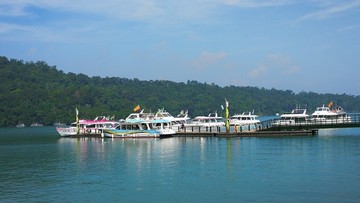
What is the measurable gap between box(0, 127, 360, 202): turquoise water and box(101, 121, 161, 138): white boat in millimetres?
19453

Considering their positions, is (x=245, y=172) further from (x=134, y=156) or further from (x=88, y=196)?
(x=134, y=156)

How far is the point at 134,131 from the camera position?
82.4 metres

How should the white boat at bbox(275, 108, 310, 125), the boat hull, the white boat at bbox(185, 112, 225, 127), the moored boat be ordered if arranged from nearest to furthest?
the white boat at bbox(275, 108, 310, 125), the moored boat, the boat hull, the white boat at bbox(185, 112, 225, 127)

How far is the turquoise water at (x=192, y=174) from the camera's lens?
104ft

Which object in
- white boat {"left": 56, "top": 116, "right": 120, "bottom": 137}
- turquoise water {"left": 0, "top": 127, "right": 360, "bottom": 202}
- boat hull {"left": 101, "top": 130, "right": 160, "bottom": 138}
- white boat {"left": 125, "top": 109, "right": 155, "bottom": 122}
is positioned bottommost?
turquoise water {"left": 0, "top": 127, "right": 360, "bottom": 202}

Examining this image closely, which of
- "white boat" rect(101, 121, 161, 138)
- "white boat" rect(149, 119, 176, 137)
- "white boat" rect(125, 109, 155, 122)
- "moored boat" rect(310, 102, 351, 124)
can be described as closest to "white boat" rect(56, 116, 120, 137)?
"white boat" rect(101, 121, 161, 138)

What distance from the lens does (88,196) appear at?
3253 centimetres

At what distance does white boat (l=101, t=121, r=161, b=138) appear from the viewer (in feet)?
267

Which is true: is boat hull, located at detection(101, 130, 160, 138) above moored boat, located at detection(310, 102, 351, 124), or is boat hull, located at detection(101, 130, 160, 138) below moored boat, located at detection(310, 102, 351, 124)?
below

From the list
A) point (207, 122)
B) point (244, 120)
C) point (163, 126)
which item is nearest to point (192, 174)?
point (163, 126)

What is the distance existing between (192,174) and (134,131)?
43862 mm

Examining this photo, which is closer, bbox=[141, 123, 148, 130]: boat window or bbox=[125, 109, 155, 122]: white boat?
bbox=[125, 109, 155, 122]: white boat

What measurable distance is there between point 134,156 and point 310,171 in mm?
21723

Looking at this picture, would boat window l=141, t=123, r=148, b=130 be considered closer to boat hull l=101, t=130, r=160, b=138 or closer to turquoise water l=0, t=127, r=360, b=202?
boat hull l=101, t=130, r=160, b=138
